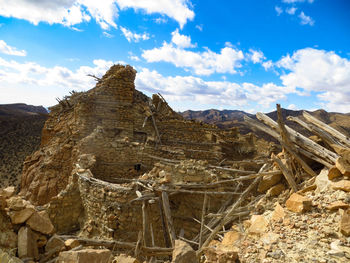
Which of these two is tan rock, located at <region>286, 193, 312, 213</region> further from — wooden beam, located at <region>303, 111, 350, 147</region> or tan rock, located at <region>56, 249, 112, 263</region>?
tan rock, located at <region>56, 249, 112, 263</region>

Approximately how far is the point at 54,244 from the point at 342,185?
13.9 feet

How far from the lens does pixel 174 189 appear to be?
5348 millimetres

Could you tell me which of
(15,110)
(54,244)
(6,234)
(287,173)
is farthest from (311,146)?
(15,110)

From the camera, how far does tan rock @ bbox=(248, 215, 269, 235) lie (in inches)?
130

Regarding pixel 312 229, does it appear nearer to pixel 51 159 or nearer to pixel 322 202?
pixel 322 202

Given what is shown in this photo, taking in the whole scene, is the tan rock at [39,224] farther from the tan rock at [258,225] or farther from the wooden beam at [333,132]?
the wooden beam at [333,132]

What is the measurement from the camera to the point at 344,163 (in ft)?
10.5

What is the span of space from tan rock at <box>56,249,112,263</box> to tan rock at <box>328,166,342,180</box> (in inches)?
134

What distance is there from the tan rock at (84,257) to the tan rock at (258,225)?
211cm

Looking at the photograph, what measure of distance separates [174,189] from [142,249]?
1545 millimetres

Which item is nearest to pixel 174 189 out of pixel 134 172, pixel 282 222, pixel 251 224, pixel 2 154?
pixel 251 224

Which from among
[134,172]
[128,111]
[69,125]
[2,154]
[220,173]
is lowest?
[2,154]

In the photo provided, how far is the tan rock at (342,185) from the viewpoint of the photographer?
9.94 ft

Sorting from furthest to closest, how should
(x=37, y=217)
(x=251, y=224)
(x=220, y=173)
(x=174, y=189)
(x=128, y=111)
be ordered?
(x=128, y=111) → (x=220, y=173) → (x=174, y=189) → (x=251, y=224) → (x=37, y=217)
